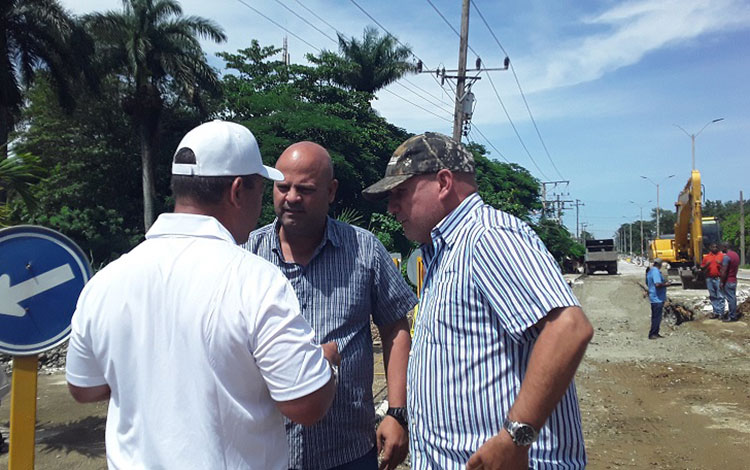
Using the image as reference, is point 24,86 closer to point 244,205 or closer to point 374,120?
point 374,120

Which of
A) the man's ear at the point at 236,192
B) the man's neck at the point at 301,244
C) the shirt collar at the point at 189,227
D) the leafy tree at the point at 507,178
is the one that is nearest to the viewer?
the shirt collar at the point at 189,227

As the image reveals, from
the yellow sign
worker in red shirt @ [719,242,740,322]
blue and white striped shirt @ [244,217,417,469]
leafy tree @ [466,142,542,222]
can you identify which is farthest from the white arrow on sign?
leafy tree @ [466,142,542,222]

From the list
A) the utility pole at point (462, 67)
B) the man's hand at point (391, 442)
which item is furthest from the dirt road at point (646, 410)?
the utility pole at point (462, 67)

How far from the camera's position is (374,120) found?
3253cm

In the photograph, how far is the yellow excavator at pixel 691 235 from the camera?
1941 centimetres

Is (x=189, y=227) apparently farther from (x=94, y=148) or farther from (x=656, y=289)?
(x=94, y=148)

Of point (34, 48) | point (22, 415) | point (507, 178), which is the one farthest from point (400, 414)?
point (507, 178)

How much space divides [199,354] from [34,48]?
25.3 meters

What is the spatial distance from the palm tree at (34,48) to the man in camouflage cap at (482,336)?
23.1 m

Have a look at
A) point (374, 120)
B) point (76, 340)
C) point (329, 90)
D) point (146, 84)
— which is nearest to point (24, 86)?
point (146, 84)

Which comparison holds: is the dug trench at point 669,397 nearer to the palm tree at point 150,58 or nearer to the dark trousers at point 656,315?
the dark trousers at point 656,315

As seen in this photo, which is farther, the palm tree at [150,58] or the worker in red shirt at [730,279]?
the palm tree at [150,58]

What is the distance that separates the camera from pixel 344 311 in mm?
2678

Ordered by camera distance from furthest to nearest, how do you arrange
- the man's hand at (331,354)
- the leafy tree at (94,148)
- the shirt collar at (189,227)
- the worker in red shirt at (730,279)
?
the leafy tree at (94,148) → the worker in red shirt at (730,279) → the man's hand at (331,354) → the shirt collar at (189,227)
